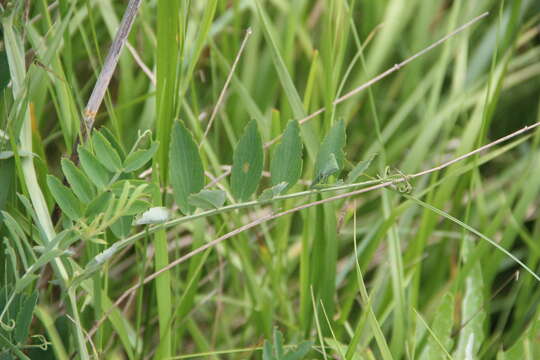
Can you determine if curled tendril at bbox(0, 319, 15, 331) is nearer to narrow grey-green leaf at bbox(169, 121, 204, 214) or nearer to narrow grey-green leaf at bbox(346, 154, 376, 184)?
narrow grey-green leaf at bbox(169, 121, 204, 214)

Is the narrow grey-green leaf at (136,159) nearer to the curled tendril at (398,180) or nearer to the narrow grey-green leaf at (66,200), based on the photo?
the narrow grey-green leaf at (66,200)

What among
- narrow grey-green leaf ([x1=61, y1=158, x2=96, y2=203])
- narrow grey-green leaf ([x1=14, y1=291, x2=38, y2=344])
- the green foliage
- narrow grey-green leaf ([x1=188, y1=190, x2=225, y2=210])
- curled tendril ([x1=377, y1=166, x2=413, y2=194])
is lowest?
the green foliage

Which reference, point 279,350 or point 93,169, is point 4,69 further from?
point 279,350

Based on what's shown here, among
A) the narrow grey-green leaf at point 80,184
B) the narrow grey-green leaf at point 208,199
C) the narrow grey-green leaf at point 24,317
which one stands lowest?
the narrow grey-green leaf at point 24,317

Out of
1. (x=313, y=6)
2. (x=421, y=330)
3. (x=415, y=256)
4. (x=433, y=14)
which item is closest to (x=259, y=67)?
(x=313, y=6)

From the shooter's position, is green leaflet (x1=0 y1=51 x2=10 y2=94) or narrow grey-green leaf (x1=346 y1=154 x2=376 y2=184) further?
green leaflet (x1=0 y1=51 x2=10 y2=94)

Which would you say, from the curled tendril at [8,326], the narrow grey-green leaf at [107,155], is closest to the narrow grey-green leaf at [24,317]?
the curled tendril at [8,326]

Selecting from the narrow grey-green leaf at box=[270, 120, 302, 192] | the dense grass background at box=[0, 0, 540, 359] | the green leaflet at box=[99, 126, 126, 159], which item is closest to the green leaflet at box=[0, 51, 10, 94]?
the dense grass background at box=[0, 0, 540, 359]
